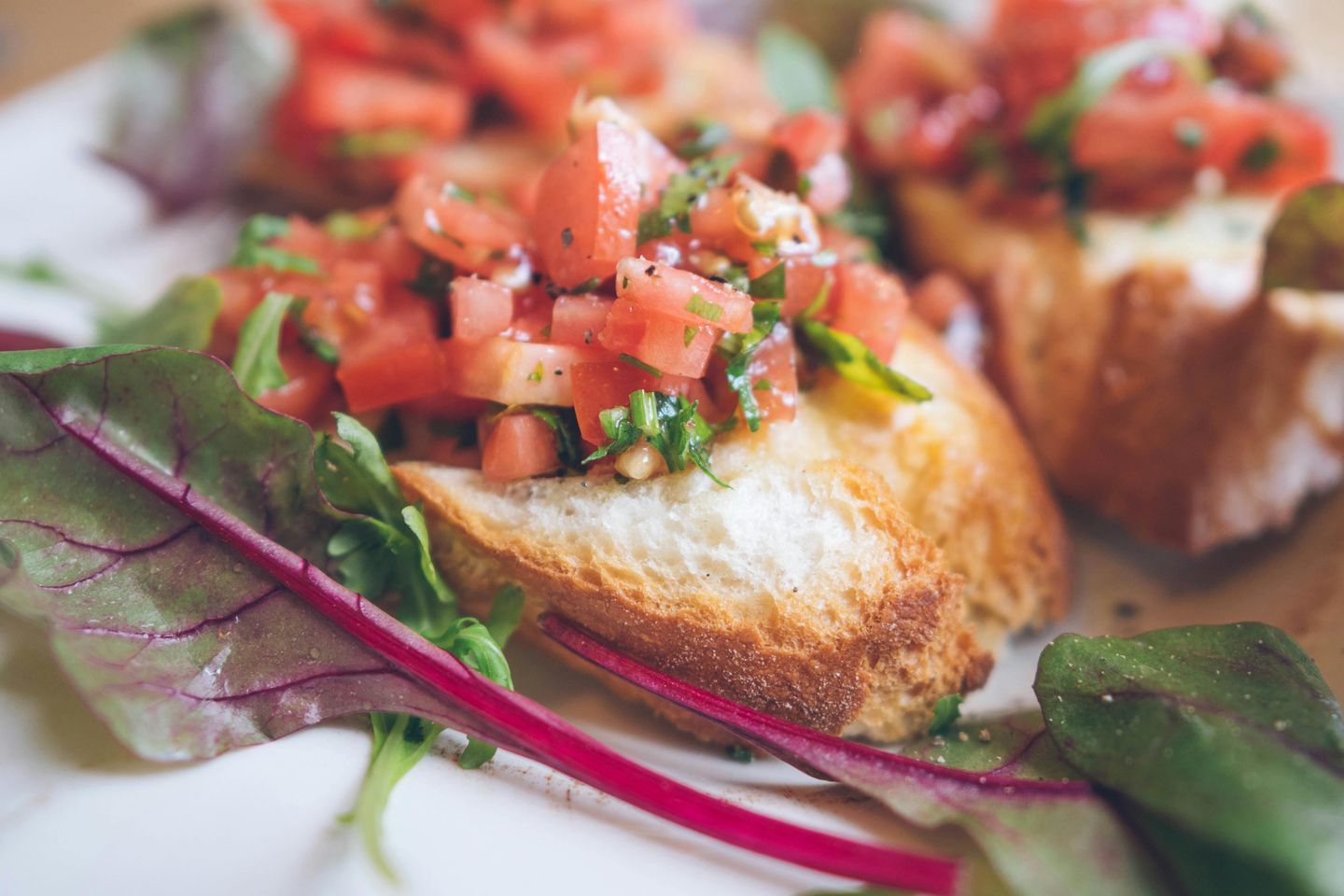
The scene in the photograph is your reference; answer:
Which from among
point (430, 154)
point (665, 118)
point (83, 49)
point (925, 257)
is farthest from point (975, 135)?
point (83, 49)

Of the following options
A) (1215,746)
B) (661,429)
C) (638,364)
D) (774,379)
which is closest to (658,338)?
(638,364)

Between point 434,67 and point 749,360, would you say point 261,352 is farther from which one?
point 434,67

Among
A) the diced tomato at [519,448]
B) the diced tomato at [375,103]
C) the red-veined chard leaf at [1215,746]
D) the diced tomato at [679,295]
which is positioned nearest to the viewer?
the red-veined chard leaf at [1215,746]

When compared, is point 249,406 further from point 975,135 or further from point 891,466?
point 975,135

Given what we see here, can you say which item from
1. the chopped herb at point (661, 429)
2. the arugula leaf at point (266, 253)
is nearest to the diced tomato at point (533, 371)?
the chopped herb at point (661, 429)

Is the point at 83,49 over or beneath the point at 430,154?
beneath

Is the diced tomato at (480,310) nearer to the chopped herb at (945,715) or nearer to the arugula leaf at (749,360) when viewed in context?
the arugula leaf at (749,360)
